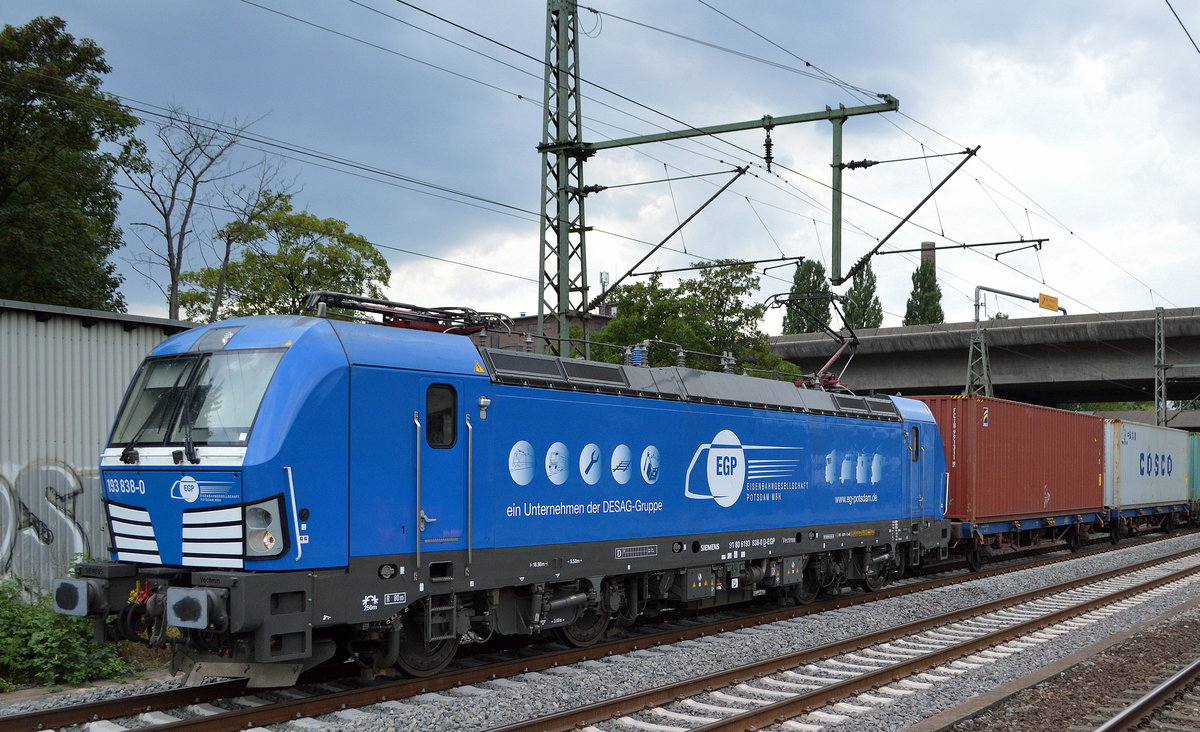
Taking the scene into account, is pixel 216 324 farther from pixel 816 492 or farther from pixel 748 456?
pixel 816 492

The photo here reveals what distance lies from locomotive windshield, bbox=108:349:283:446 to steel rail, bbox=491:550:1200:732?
11.5 feet

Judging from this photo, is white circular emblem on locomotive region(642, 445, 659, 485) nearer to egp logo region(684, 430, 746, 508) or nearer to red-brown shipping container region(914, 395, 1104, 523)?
egp logo region(684, 430, 746, 508)

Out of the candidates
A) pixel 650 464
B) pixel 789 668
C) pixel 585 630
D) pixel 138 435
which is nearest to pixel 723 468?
pixel 650 464

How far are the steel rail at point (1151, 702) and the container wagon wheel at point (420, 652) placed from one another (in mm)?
6127

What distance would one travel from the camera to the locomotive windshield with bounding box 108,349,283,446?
340 inches

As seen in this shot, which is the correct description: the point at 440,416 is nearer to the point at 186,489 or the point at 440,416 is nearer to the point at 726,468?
the point at 186,489

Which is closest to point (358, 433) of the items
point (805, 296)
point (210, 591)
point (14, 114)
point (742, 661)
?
point (210, 591)

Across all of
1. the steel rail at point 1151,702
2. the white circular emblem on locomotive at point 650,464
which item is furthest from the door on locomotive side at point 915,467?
the white circular emblem on locomotive at point 650,464

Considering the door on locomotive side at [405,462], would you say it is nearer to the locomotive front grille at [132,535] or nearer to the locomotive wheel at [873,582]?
the locomotive front grille at [132,535]

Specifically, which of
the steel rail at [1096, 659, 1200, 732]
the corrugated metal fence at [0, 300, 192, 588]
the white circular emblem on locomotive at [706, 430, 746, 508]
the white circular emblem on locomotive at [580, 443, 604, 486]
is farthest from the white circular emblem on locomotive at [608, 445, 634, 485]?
the corrugated metal fence at [0, 300, 192, 588]

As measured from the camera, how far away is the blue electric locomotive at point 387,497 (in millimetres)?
8398

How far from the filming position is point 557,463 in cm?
1118

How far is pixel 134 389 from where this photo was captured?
31.7 feet

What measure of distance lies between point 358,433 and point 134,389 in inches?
95.9
